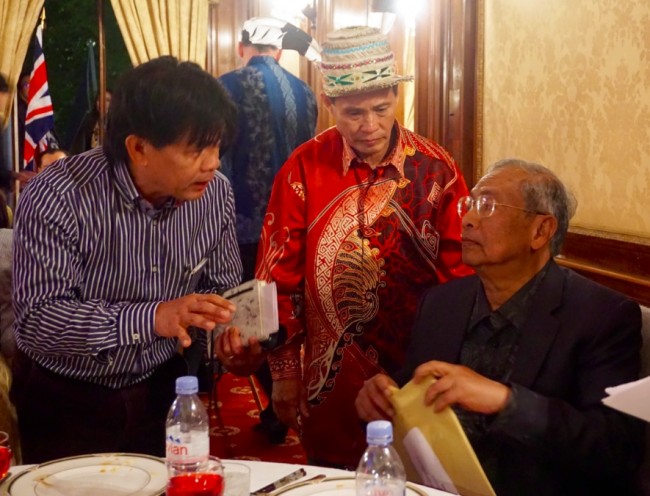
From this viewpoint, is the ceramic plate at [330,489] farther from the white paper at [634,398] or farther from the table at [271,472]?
the white paper at [634,398]

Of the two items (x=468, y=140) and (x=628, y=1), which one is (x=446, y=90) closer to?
(x=468, y=140)

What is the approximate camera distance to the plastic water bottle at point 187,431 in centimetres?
124

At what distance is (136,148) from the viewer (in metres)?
1.78

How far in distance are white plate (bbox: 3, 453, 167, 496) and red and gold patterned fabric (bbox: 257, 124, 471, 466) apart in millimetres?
737

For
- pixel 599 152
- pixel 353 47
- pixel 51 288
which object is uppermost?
pixel 353 47

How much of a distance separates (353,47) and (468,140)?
133 centimetres

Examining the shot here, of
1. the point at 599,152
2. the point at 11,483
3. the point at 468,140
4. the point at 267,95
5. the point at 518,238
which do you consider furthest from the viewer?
the point at 267,95

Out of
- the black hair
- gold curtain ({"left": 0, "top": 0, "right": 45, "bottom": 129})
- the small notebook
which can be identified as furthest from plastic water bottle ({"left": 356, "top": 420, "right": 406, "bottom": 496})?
gold curtain ({"left": 0, "top": 0, "right": 45, "bottom": 129})

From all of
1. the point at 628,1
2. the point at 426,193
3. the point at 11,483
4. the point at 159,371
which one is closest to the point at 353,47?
the point at 426,193

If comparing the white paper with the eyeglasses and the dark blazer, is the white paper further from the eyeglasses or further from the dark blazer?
the eyeglasses

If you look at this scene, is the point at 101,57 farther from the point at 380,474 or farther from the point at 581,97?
the point at 380,474

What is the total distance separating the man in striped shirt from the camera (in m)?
1.74

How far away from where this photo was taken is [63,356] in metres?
1.82

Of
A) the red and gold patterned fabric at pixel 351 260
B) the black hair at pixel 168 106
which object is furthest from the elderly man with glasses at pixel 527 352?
the black hair at pixel 168 106
